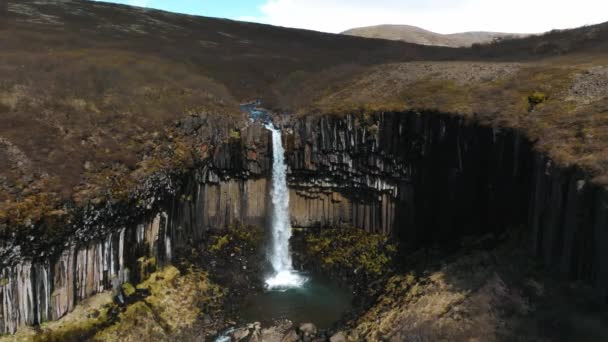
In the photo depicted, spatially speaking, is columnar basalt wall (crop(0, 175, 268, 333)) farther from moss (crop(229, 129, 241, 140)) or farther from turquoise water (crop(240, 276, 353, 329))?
turquoise water (crop(240, 276, 353, 329))

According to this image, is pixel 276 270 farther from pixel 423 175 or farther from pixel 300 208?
pixel 423 175

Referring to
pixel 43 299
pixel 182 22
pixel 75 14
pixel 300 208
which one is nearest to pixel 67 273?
pixel 43 299

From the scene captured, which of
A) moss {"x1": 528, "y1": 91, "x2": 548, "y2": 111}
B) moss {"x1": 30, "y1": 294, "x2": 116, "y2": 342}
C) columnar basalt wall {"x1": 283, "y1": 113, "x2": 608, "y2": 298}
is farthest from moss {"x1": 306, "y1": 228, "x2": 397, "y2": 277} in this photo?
moss {"x1": 30, "y1": 294, "x2": 116, "y2": 342}

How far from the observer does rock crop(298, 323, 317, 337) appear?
86.4 feet

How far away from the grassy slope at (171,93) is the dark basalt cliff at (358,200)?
1706 millimetres

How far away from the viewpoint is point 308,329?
2664cm

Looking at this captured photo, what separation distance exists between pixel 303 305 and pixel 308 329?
3.98 m

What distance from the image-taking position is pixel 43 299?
23.8 m

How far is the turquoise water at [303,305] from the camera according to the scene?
2892 centimetres

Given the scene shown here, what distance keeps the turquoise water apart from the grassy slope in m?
11.1

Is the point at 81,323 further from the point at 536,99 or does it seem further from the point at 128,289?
the point at 536,99

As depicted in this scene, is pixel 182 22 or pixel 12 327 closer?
pixel 12 327

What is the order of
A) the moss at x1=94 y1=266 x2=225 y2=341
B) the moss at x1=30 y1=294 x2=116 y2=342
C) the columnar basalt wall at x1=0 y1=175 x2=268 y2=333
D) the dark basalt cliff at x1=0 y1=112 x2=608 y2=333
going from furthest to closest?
the moss at x1=94 y1=266 x2=225 y2=341 < the moss at x1=30 y1=294 x2=116 y2=342 < the columnar basalt wall at x1=0 y1=175 x2=268 y2=333 < the dark basalt cliff at x1=0 y1=112 x2=608 y2=333

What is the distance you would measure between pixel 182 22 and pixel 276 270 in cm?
7749
